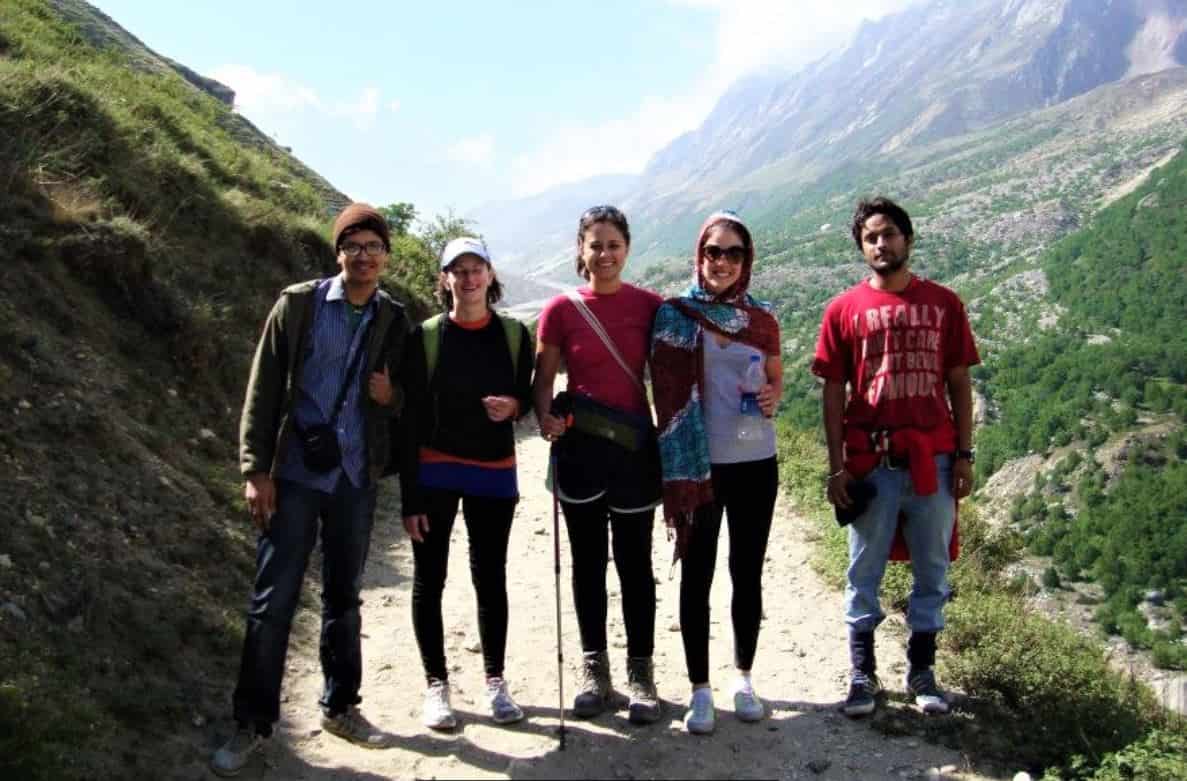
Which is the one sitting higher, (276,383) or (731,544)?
(276,383)

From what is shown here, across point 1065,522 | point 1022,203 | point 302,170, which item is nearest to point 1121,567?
point 1065,522

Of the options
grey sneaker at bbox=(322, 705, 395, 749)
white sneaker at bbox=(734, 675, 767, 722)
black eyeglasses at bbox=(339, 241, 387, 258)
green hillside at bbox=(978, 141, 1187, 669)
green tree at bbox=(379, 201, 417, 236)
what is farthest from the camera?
green hillside at bbox=(978, 141, 1187, 669)

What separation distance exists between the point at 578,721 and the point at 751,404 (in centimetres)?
188

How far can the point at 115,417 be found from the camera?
6.48 m

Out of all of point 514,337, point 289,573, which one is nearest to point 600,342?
point 514,337

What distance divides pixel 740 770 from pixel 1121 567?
79.0m

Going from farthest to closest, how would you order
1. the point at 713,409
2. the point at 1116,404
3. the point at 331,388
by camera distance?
the point at 1116,404 → the point at 713,409 → the point at 331,388

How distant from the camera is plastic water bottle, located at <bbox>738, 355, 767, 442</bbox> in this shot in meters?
4.07

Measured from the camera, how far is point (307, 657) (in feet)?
17.8

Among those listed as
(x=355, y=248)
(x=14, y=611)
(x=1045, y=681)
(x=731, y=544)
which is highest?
(x=355, y=248)

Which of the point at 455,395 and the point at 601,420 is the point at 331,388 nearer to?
the point at 455,395

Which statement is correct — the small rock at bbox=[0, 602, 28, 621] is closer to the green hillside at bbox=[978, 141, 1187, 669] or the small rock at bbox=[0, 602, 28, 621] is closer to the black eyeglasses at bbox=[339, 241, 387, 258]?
the black eyeglasses at bbox=[339, 241, 387, 258]

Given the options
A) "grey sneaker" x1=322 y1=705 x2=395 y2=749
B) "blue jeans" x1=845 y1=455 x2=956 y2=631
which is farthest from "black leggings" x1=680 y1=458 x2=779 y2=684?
"grey sneaker" x1=322 y1=705 x2=395 y2=749

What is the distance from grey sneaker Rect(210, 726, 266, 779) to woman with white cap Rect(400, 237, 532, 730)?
3.34 feet
